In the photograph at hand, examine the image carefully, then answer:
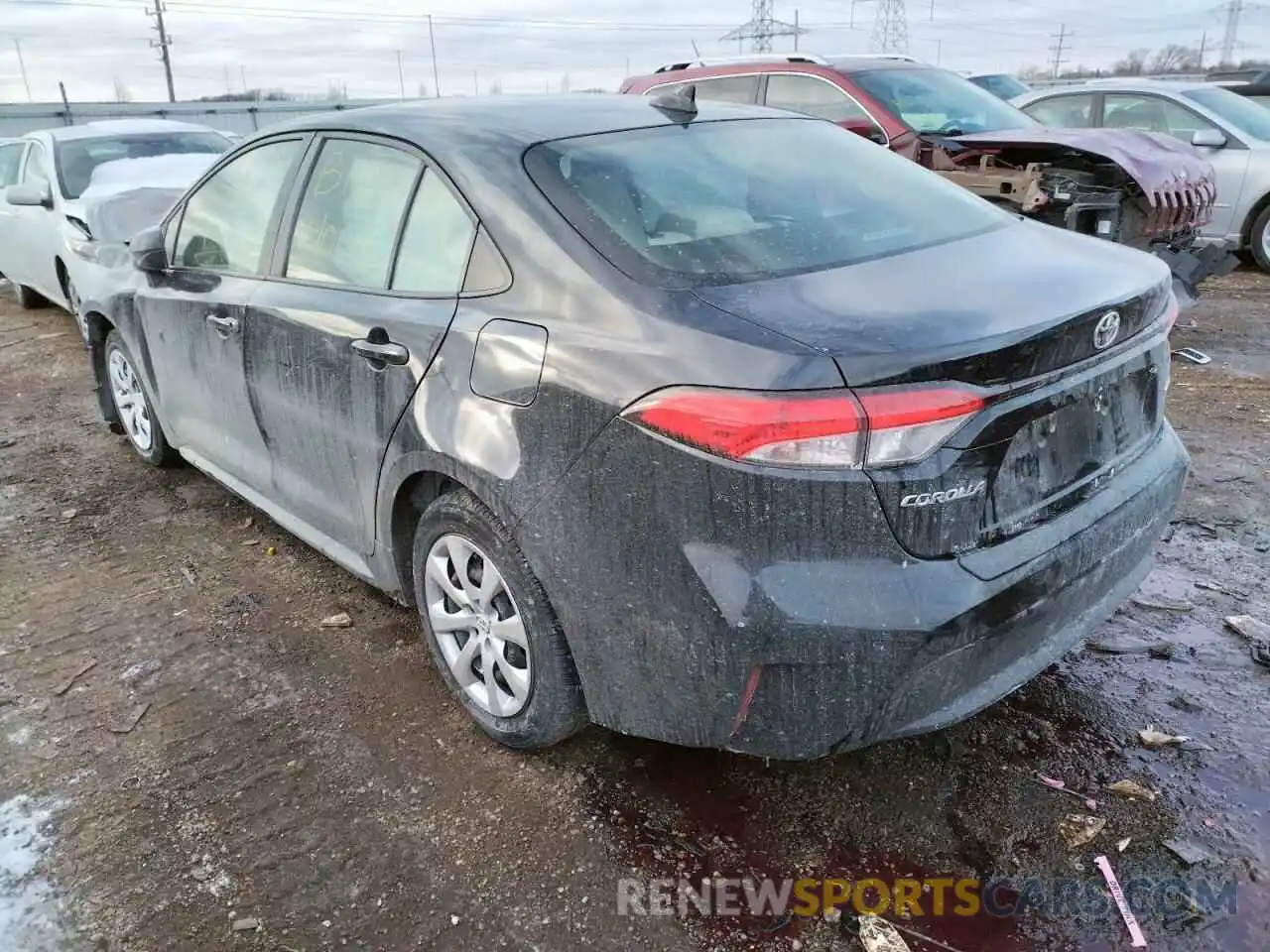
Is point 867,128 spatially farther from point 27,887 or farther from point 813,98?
point 27,887

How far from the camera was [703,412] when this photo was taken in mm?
1947

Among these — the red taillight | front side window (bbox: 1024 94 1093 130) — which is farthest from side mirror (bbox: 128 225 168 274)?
front side window (bbox: 1024 94 1093 130)

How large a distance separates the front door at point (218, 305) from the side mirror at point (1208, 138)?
8.34m

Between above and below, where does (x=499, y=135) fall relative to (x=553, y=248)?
above

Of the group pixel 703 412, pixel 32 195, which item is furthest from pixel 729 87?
pixel 703 412

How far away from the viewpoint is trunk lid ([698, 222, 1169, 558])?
6.36 feet

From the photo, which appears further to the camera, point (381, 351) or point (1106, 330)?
point (381, 351)

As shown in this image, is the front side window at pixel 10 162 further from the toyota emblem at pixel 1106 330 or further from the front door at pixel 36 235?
the toyota emblem at pixel 1106 330

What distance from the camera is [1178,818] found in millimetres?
2406

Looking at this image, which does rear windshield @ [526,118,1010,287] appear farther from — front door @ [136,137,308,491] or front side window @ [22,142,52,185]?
front side window @ [22,142,52,185]

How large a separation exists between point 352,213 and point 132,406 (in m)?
2.57

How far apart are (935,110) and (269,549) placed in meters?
5.86

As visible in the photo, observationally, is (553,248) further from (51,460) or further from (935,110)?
(935,110)

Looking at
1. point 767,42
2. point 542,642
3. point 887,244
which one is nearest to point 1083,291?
point 887,244
